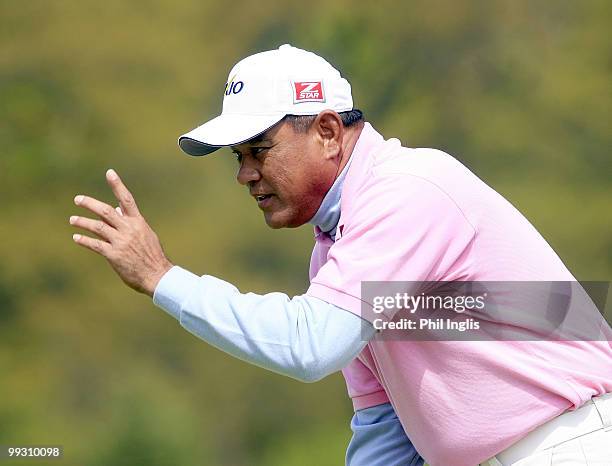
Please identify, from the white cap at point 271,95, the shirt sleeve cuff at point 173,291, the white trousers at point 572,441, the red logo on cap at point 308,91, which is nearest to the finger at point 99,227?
the shirt sleeve cuff at point 173,291

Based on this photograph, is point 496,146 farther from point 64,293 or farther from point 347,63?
point 64,293

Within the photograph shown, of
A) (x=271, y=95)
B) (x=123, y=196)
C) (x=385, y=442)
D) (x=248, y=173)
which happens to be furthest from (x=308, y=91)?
(x=385, y=442)

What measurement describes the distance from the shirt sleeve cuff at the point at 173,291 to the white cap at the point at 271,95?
0.29m

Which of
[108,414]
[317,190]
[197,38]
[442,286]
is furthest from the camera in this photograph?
[197,38]

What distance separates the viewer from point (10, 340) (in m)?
4.15

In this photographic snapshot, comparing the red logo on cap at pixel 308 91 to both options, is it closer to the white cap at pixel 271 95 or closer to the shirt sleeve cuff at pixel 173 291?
the white cap at pixel 271 95

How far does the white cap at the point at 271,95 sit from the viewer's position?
1783 millimetres

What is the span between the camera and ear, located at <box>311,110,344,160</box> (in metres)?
1.82

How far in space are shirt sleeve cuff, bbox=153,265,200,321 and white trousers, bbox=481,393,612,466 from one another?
1.96ft

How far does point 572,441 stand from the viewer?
1653mm

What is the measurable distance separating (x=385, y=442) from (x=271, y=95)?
30.1 inches

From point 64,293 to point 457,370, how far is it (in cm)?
281

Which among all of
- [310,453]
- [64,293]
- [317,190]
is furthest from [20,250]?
[317,190]

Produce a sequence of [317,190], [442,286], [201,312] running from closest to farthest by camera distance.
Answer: [201,312]
[442,286]
[317,190]
